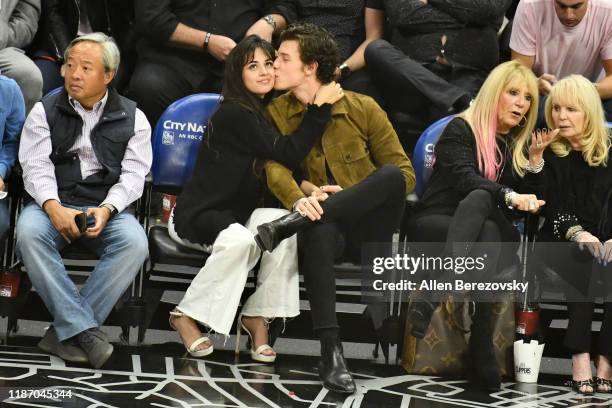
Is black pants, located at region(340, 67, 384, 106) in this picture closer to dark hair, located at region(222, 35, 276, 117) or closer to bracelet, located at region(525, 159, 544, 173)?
dark hair, located at region(222, 35, 276, 117)

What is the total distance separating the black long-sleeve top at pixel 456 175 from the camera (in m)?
4.80

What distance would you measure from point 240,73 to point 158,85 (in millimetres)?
807

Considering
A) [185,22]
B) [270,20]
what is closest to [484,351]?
[270,20]

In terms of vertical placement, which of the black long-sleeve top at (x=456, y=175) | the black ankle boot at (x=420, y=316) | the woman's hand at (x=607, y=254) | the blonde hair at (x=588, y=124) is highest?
the blonde hair at (x=588, y=124)

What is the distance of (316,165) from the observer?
4.80 meters

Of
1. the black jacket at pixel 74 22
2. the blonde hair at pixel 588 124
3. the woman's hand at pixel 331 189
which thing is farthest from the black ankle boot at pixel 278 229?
the black jacket at pixel 74 22

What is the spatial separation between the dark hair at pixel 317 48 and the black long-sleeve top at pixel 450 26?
95cm

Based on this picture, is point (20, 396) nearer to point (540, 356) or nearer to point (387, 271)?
point (387, 271)

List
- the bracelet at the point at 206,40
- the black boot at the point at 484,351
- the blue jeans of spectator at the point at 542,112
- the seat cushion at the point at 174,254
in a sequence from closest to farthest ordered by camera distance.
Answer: the black boot at the point at 484,351 → the seat cushion at the point at 174,254 → the blue jeans of spectator at the point at 542,112 → the bracelet at the point at 206,40

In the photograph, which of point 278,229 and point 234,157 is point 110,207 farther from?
point 278,229

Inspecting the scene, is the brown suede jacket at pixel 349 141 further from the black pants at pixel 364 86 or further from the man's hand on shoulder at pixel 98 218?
the black pants at pixel 364 86

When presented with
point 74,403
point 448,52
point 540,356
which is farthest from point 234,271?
point 448,52

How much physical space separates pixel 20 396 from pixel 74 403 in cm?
19

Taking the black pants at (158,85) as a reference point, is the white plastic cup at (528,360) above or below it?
below
